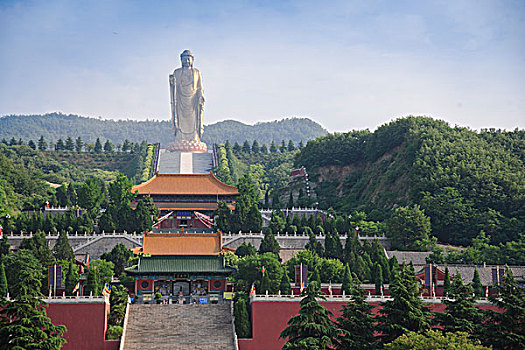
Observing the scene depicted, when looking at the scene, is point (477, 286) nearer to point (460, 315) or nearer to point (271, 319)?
point (460, 315)

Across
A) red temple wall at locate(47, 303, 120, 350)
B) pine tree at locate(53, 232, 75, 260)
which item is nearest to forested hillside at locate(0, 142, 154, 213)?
pine tree at locate(53, 232, 75, 260)

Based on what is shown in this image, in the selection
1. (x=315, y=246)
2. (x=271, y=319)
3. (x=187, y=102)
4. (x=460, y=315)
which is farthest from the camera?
(x=187, y=102)

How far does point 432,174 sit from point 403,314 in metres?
24.7

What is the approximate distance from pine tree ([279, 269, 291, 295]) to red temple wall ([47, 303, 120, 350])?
6163 millimetres

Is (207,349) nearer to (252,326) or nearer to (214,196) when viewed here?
(252,326)

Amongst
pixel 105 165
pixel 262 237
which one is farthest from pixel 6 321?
pixel 105 165

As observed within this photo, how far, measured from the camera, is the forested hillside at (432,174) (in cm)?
4247

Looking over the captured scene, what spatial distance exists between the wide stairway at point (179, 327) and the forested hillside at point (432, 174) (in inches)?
675

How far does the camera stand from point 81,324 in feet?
89.0

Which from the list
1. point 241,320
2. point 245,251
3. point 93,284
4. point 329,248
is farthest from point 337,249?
point 93,284

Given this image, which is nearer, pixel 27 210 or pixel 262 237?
pixel 262 237

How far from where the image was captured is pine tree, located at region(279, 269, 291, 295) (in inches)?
1140

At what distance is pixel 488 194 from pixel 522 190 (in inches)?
69.2

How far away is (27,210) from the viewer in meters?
47.6
